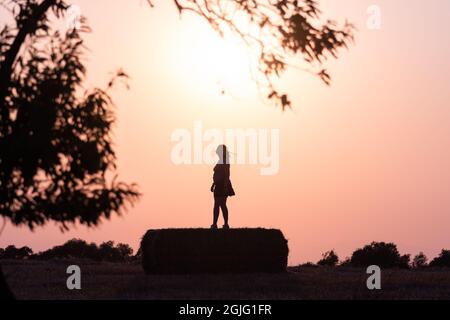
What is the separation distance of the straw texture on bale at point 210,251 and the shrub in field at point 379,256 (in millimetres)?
11726

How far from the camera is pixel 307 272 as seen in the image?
98.4 ft

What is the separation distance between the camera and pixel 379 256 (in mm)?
40062

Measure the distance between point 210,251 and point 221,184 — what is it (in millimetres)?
3021

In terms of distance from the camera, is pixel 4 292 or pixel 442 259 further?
pixel 442 259

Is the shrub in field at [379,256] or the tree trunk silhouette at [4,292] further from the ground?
the shrub in field at [379,256]

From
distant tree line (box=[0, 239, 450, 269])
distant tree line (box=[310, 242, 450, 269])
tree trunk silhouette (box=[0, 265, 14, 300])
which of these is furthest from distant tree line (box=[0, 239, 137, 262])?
tree trunk silhouette (box=[0, 265, 14, 300])

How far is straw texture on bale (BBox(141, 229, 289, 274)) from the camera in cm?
2711

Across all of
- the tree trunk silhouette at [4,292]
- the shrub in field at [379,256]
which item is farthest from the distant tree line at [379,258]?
the tree trunk silhouette at [4,292]

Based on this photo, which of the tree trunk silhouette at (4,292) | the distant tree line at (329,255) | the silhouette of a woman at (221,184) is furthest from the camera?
the distant tree line at (329,255)

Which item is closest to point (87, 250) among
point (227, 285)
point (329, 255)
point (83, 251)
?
point (83, 251)

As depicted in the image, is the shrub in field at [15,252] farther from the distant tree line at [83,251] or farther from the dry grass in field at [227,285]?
the dry grass in field at [227,285]

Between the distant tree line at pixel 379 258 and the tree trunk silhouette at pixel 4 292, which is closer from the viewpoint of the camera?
the tree trunk silhouette at pixel 4 292

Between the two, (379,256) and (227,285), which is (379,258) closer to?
(379,256)

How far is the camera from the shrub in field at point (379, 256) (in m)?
39.1
